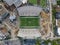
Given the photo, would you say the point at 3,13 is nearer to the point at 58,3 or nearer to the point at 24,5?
the point at 24,5

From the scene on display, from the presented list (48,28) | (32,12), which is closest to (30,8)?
(32,12)

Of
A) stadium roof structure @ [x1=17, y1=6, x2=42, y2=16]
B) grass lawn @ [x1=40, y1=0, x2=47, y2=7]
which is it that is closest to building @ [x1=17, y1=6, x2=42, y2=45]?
stadium roof structure @ [x1=17, y1=6, x2=42, y2=16]

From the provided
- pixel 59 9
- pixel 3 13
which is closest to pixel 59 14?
pixel 59 9

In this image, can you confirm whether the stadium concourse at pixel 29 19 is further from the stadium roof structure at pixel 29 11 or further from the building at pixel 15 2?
the building at pixel 15 2

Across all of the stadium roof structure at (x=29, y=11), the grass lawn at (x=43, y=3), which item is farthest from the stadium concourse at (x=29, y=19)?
the grass lawn at (x=43, y=3)

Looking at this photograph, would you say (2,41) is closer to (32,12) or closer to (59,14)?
(32,12)

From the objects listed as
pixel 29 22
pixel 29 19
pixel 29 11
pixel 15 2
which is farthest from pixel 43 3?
pixel 15 2

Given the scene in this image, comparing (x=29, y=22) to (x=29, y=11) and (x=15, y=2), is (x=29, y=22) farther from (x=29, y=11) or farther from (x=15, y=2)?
(x=15, y=2)

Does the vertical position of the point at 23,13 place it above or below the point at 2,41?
above
